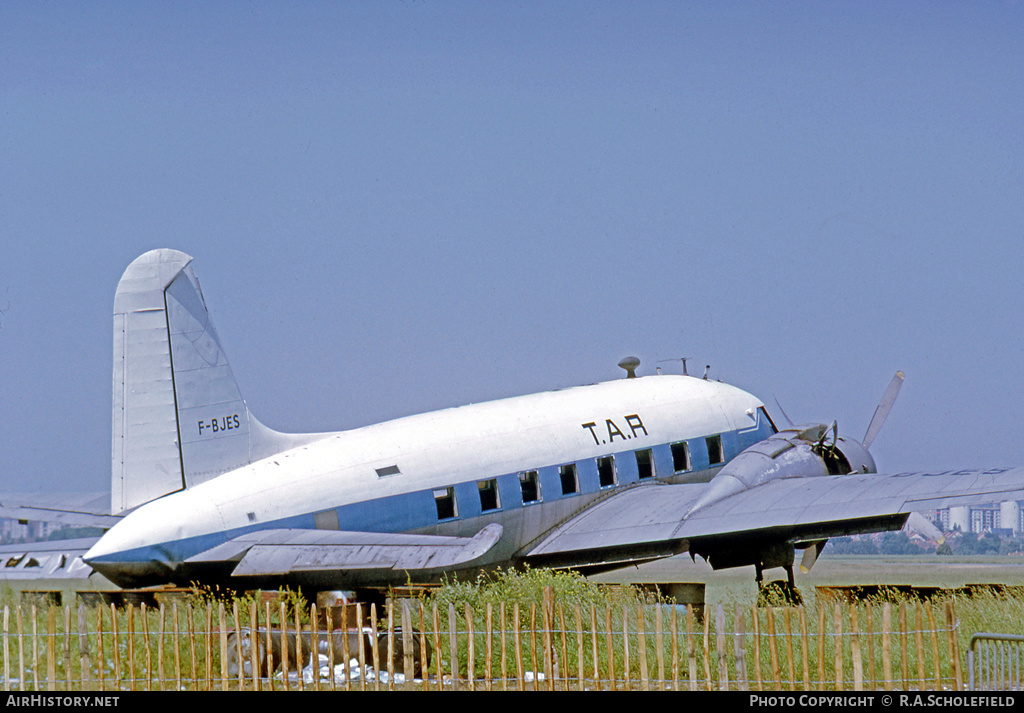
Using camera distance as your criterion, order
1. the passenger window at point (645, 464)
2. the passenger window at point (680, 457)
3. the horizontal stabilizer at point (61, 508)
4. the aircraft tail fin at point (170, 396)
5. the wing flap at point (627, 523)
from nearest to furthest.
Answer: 1. the aircraft tail fin at point (170, 396)
2. the wing flap at point (627, 523)
3. the passenger window at point (645, 464)
4. the passenger window at point (680, 457)
5. the horizontal stabilizer at point (61, 508)

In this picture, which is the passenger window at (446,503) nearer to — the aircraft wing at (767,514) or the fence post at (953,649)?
the aircraft wing at (767,514)

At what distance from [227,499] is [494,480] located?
532 cm

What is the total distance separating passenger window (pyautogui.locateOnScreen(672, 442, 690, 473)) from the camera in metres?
25.9

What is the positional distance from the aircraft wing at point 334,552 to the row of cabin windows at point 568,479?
7.21 feet

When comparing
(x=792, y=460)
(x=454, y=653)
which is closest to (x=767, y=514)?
(x=792, y=460)

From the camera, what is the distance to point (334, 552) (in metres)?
18.6

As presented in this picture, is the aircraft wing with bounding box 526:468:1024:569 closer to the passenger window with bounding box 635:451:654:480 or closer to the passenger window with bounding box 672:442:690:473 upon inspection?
the passenger window with bounding box 635:451:654:480

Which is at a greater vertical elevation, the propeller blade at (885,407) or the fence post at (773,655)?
the propeller blade at (885,407)

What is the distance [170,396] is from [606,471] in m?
9.02

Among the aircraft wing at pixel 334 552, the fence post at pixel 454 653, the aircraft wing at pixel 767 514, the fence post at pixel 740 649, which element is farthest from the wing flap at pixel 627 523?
the fence post at pixel 740 649

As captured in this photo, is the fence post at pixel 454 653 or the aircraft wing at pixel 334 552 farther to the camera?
the aircraft wing at pixel 334 552

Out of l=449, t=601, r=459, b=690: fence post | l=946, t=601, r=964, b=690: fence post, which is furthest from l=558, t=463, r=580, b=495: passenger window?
l=946, t=601, r=964, b=690: fence post

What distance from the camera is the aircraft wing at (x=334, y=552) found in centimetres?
1770
